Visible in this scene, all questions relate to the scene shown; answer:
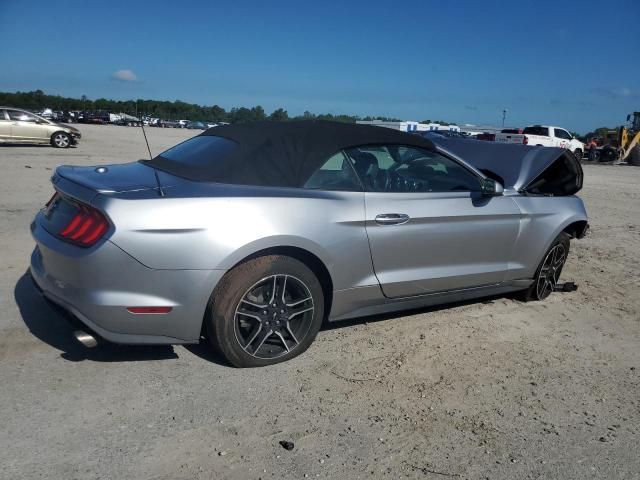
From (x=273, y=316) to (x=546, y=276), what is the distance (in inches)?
116

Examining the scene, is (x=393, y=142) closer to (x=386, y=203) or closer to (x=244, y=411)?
(x=386, y=203)

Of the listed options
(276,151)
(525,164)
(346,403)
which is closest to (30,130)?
(276,151)

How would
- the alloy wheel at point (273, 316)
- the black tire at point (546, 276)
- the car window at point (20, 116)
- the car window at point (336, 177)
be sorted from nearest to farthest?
the alloy wheel at point (273, 316) → the car window at point (336, 177) → the black tire at point (546, 276) → the car window at point (20, 116)

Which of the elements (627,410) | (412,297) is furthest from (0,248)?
(627,410)

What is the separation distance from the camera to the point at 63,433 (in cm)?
272

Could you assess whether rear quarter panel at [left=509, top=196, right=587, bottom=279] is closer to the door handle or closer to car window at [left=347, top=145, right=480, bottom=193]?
car window at [left=347, top=145, right=480, bottom=193]

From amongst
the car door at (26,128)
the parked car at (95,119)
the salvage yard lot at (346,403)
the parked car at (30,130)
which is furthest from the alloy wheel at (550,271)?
the parked car at (95,119)

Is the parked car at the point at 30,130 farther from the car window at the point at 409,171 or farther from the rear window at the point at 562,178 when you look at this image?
the car window at the point at 409,171

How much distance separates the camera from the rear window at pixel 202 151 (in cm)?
377

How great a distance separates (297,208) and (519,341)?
2.09 metres

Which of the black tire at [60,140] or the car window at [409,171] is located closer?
the car window at [409,171]

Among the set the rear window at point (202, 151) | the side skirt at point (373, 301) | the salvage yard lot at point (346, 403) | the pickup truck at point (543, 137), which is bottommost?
the salvage yard lot at point (346, 403)

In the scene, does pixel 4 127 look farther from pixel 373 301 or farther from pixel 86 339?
pixel 373 301

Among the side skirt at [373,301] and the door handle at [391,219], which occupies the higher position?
the door handle at [391,219]
